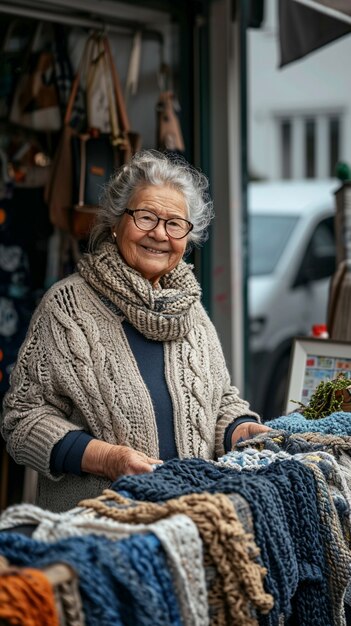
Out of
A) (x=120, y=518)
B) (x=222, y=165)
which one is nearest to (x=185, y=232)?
(x=120, y=518)

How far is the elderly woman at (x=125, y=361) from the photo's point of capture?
8.90ft

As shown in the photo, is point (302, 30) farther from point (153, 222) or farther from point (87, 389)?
point (87, 389)

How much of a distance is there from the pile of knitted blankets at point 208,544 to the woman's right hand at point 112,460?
0.60ft

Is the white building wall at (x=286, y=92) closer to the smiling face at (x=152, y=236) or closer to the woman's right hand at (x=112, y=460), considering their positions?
the smiling face at (x=152, y=236)

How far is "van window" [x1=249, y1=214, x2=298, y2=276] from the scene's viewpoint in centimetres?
847

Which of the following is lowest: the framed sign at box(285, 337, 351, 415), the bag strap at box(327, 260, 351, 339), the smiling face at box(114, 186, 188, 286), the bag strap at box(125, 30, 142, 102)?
the framed sign at box(285, 337, 351, 415)

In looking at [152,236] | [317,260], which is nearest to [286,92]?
[317,260]

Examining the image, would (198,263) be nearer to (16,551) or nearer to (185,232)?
(185,232)

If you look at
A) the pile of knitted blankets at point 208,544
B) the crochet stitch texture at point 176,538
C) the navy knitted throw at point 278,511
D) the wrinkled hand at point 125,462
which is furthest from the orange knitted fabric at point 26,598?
the wrinkled hand at point 125,462

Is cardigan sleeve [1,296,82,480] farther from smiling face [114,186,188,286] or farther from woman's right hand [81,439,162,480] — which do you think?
smiling face [114,186,188,286]

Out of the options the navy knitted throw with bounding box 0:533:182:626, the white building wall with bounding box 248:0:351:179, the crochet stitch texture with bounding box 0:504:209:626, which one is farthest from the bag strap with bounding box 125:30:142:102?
the white building wall with bounding box 248:0:351:179

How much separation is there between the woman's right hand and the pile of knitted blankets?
18 cm

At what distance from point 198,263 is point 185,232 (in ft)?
8.45

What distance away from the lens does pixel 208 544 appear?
6.29ft
